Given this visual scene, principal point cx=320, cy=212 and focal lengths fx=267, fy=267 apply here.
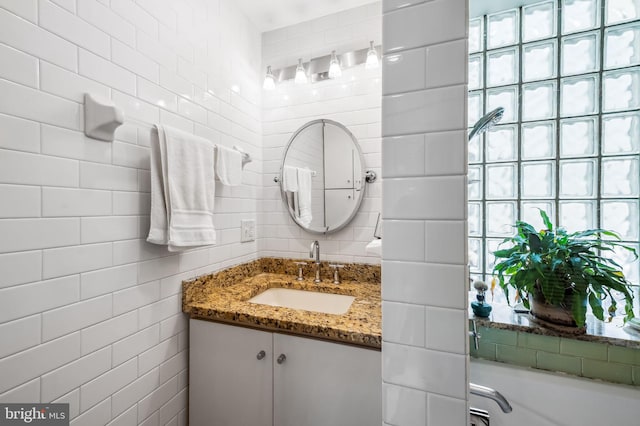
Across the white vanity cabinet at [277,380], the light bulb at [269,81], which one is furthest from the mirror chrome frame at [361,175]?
the white vanity cabinet at [277,380]

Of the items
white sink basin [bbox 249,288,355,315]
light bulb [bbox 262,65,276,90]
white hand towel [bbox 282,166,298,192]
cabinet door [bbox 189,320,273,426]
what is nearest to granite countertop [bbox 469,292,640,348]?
white sink basin [bbox 249,288,355,315]

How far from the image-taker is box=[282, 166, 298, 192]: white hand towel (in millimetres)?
1651

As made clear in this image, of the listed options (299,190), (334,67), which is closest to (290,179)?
(299,190)

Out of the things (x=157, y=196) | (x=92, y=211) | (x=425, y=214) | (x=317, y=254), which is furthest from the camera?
(x=317, y=254)

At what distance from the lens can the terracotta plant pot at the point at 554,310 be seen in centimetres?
94

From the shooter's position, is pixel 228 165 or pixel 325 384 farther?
pixel 228 165

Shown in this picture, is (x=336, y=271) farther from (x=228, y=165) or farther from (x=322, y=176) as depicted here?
(x=228, y=165)

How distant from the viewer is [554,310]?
962 millimetres

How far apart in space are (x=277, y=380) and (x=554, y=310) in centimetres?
105

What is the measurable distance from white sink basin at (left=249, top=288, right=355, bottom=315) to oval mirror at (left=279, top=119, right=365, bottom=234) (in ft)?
1.22

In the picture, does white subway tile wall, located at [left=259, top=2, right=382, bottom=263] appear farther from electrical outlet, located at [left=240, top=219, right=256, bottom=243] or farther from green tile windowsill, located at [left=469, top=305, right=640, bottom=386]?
green tile windowsill, located at [left=469, top=305, right=640, bottom=386]

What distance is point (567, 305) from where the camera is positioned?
938 mm

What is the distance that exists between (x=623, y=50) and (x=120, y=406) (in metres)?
2.46

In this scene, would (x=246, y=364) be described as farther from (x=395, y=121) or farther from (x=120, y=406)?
(x=395, y=121)
